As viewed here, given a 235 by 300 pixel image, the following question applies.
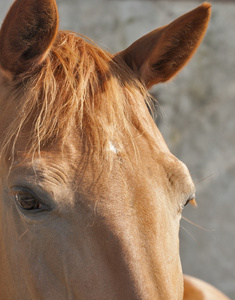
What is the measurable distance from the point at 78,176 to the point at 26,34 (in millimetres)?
523

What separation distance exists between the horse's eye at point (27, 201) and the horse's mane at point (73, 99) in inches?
5.4

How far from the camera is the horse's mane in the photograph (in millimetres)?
1345

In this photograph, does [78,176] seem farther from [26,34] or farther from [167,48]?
[167,48]

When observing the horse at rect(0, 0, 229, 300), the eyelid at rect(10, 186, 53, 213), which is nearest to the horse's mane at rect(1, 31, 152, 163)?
the horse at rect(0, 0, 229, 300)

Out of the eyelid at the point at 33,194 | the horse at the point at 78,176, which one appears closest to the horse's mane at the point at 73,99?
the horse at the point at 78,176

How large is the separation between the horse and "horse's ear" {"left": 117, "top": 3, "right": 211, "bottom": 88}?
0.04ft

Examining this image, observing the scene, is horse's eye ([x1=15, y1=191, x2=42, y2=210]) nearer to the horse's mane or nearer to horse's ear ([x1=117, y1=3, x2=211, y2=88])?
the horse's mane

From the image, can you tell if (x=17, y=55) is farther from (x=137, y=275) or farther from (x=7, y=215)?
(x=137, y=275)

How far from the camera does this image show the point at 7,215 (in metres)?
1.38

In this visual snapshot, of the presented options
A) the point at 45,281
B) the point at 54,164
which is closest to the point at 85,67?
the point at 54,164

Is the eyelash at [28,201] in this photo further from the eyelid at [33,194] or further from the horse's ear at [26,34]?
the horse's ear at [26,34]

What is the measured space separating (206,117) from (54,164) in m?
3.51

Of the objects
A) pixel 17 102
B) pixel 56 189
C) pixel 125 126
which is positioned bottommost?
pixel 56 189

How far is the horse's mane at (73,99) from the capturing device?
134cm
